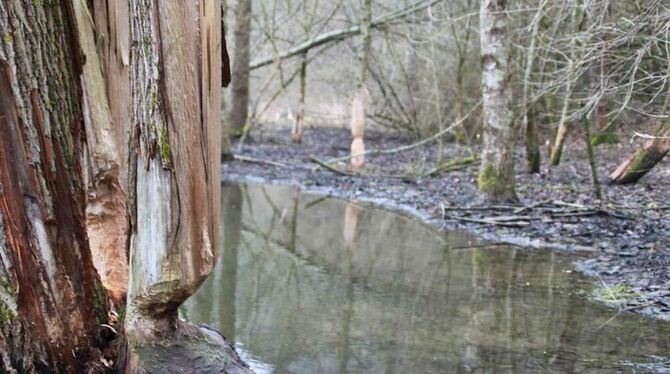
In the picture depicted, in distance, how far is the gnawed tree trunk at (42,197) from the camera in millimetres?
3316

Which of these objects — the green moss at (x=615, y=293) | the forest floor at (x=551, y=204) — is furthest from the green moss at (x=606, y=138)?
the green moss at (x=615, y=293)

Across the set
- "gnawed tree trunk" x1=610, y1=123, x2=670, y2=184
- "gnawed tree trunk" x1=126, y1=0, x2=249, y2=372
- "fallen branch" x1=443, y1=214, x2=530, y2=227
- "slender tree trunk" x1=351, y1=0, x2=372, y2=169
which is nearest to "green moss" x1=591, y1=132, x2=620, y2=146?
"gnawed tree trunk" x1=610, y1=123, x2=670, y2=184

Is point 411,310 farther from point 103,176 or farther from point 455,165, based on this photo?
point 455,165

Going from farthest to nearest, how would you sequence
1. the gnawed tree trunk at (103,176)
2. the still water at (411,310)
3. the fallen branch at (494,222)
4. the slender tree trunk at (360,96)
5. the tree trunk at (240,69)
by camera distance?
1. the tree trunk at (240,69)
2. the slender tree trunk at (360,96)
3. the fallen branch at (494,222)
4. the still water at (411,310)
5. the gnawed tree trunk at (103,176)

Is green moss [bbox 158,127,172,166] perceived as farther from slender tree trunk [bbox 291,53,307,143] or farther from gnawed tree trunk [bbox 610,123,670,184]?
slender tree trunk [bbox 291,53,307,143]

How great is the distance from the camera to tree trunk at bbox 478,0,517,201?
36.1 ft

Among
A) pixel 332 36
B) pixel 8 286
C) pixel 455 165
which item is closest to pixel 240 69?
pixel 332 36

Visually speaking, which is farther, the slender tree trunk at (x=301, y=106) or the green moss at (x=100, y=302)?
the slender tree trunk at (x=301, y=106)

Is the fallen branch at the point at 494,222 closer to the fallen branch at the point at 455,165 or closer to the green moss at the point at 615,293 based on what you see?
the green moss at the point at 615,293

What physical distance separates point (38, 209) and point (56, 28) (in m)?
0.89

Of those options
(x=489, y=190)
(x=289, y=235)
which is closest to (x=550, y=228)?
(x=489, y=190)

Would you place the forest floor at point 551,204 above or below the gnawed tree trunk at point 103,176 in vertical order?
below

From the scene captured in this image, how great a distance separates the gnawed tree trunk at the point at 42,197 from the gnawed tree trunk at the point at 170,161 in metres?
0.30

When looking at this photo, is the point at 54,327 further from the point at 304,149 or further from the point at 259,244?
the point at 304,149
